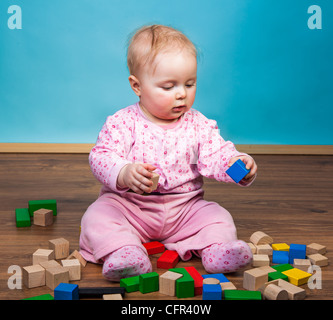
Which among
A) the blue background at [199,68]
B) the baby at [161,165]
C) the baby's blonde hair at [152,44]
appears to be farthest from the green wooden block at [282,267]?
the blue background at [199,68]

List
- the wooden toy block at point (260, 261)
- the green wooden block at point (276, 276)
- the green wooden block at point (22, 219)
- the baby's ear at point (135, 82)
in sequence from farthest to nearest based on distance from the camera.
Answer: the green wooden block at point (22, 219) → the baby's ear at point (135, 82) → the wooden toy block at point (260, 261) → the green wooden block at point (276, 276)

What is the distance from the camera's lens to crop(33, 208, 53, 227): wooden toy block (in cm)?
146

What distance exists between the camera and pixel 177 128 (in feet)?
4.52

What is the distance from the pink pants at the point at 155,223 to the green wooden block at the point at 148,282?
0.12 meters

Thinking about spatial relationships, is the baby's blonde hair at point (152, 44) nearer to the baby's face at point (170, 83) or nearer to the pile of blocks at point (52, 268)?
the baby's face at point (170, 83)

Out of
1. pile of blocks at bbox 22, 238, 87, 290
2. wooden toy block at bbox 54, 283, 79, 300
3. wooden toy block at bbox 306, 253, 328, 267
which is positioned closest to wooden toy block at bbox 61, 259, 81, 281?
pile of blocks at bbox 22, 238, 87, 290

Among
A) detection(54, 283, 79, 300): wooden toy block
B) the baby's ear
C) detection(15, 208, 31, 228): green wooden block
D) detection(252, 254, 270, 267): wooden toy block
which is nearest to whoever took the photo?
detection(54, 283, 79, 300): wooden toy block

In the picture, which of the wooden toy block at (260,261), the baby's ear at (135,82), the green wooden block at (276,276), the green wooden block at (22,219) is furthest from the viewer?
the green wooden block at (22,219)

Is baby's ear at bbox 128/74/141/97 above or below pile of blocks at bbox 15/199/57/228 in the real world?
above

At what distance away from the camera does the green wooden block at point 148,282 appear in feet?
3.53

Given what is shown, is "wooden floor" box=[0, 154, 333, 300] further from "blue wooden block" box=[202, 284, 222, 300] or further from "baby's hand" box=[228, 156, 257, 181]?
"baby's hand" box=[228, 156, 257, 181]

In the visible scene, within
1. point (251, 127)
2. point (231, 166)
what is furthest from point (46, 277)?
point (251, 127)

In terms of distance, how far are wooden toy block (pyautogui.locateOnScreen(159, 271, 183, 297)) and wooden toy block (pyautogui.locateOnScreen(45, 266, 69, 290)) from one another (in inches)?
8.0

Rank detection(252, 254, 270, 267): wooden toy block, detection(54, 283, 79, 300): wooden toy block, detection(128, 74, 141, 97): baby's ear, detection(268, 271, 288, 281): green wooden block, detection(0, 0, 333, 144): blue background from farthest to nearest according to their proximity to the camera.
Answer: detection(0, 0, 333, 144): blue background
detection(128, 74, 141, 97): baby's ear
detection(252, 254, 270, 267): wooden toy block
detection(268, 271, 288, 281): green wooden block
detection(54, 283, 79, 300): wooden toy block
